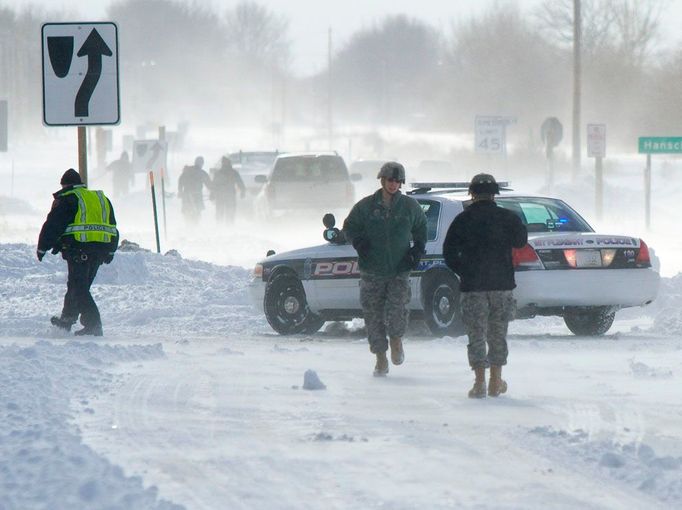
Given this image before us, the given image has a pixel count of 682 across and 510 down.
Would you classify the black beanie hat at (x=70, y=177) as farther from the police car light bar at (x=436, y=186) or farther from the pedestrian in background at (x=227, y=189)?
the pedestrian in background at (x=227, y=189)

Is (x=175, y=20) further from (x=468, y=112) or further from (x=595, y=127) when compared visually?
(x=595, y=127)

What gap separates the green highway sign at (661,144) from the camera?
111 feet

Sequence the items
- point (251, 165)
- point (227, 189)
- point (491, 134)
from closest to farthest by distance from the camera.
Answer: point (227, 189) < point (491, 134) < point (251, 165)

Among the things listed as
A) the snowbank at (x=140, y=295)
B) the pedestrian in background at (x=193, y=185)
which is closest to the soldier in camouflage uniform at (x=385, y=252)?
the snowbank at (x=140, y=295)

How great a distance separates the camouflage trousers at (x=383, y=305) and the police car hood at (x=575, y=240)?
284 centimetres

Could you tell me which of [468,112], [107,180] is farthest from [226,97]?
[107,180]

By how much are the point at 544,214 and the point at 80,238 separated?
415 cm

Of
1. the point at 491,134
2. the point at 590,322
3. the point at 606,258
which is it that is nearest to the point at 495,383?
the point at 606,258

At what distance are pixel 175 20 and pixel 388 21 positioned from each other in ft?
91.8

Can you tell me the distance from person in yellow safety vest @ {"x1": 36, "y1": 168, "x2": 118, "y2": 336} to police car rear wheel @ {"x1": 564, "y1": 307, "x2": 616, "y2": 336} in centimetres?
426

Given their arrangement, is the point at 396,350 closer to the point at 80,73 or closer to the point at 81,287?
the point at 81,287

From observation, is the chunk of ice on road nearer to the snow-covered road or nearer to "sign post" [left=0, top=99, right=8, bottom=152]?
the snow-covered road

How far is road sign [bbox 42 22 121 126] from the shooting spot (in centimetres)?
1571

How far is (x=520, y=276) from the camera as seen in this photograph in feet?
46.3
